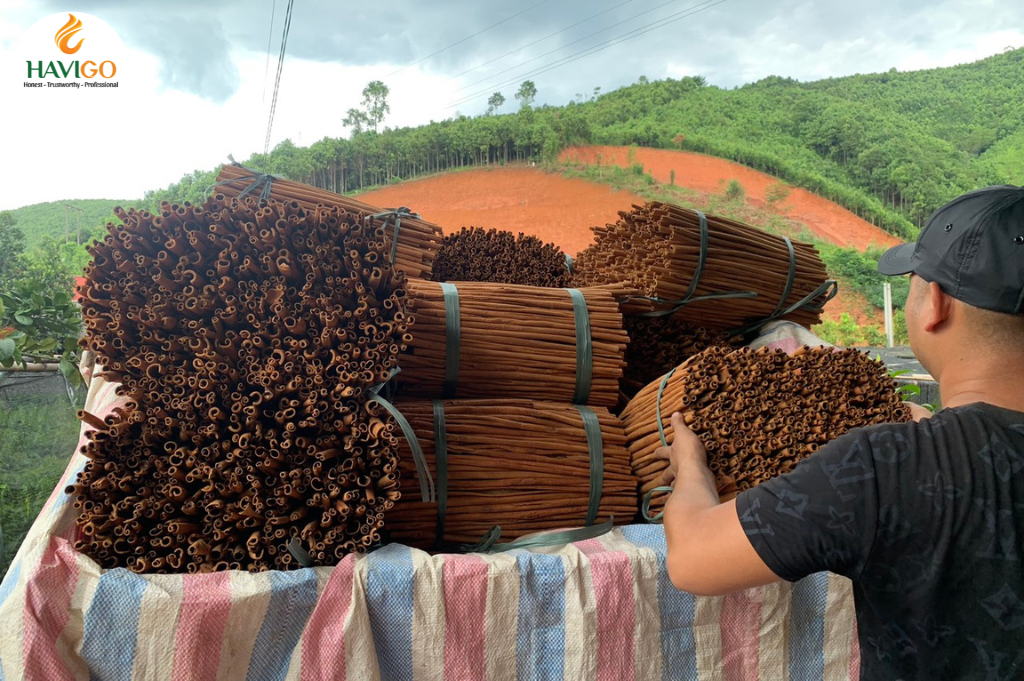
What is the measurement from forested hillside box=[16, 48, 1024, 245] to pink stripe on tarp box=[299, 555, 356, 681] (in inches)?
999

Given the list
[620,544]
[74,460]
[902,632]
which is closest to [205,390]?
[74,460]

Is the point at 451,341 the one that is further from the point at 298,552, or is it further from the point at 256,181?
the point at 256,181

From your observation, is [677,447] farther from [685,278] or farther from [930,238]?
[685,278]

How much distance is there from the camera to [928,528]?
3.02 ft

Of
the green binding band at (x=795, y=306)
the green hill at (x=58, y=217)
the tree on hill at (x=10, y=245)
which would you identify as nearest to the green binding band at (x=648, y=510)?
the green binding band at (x=795, y=306)

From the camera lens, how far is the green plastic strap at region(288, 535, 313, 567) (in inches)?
47.6

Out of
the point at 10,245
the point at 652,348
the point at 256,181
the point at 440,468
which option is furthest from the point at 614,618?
the point at 10,245

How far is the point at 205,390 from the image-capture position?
1260 millimetres

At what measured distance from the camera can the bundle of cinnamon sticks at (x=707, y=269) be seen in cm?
227

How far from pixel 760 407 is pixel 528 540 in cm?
70

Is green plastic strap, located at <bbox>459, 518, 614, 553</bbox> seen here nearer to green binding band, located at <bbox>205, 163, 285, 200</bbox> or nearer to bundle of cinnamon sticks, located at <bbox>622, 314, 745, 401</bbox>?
bundle of cinnamon sticks, located at <bbox>622, 314, 745, 401</bbox>

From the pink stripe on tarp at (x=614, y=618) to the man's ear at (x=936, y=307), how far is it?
2.47 ft

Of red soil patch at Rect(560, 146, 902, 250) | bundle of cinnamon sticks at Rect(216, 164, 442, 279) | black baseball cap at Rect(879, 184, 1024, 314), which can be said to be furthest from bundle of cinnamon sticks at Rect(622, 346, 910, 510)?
red soil patch at Rect(560, 146, 902, 250)

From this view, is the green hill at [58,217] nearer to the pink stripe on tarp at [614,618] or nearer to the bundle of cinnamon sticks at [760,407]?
the bundle of cinnamon sticks at [760,407]
